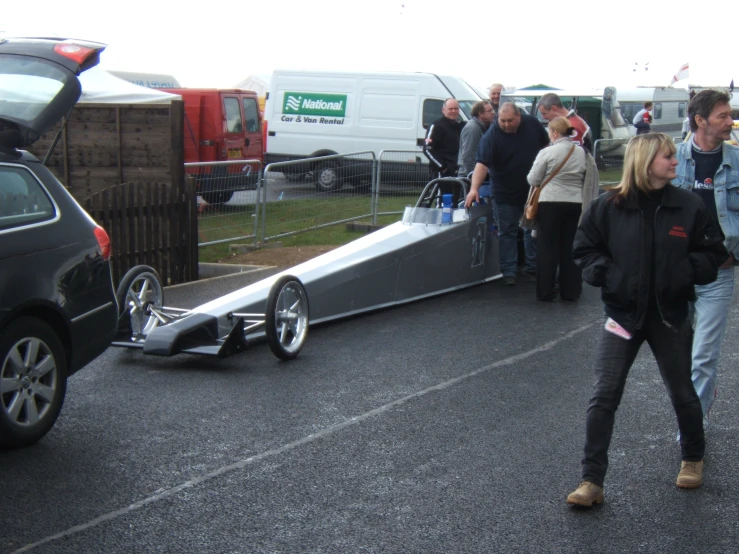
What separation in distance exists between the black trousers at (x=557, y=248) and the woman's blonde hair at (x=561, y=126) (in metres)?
0.66

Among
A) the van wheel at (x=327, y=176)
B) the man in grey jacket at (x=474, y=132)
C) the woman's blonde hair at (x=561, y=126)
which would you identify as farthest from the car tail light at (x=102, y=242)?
the van wheel at (x=327, y=176)

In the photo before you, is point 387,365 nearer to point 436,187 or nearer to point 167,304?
point 167,304

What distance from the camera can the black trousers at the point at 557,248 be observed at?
925 cm

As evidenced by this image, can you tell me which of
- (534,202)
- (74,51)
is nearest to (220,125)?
(534,202)

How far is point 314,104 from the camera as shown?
2195 centimetres

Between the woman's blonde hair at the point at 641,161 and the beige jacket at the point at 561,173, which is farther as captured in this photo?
the beige jacket at the point at 561,173

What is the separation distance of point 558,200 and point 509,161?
96 cm

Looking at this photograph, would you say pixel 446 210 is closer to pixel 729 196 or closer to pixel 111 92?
pixel 729 196

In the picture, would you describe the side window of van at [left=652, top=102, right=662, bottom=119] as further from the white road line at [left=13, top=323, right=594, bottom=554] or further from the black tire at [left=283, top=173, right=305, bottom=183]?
the white road line at [left=13, top=323, right=594, bottom=554]

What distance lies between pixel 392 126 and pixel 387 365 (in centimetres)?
1463

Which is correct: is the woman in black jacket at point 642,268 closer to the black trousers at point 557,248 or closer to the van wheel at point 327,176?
the black trousers at point 557,248

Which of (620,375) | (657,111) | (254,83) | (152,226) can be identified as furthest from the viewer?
(254,83)

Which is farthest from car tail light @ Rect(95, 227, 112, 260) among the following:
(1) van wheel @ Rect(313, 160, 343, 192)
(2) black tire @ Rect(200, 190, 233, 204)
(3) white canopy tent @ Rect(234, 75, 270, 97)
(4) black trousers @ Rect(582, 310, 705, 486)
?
(3) white canopy tent @ Rect(234, 75, 270, 97)

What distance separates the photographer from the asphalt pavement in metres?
4.14
